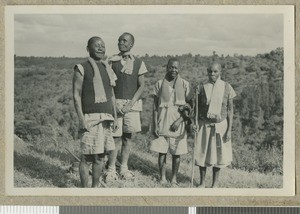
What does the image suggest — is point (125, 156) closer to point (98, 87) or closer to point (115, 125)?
point (115, 125)

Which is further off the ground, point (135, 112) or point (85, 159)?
point (135, 112)

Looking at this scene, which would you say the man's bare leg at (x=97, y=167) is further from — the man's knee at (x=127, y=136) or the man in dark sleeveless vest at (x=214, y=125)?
the man in dark sleeveless vest at (x=214, y=125)

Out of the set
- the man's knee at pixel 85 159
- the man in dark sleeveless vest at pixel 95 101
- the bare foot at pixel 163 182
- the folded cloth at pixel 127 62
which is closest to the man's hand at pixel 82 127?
the man in dark sleeveless vest at pixel 95 101

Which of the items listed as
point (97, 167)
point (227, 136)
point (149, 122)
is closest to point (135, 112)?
point (149, 122)

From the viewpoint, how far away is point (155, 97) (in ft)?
13.5

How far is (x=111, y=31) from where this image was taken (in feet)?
13.5

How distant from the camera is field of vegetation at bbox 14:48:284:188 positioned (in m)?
4.11

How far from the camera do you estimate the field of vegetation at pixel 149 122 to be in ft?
13.5

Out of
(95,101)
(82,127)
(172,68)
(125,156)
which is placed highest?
(172,68)

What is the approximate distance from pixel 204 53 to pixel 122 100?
1.27 ft

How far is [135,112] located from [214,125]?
33 centimetres

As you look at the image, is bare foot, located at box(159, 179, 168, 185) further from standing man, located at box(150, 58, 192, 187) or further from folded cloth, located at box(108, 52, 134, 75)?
folded cloth, located at box(108, 52, 134, 75)

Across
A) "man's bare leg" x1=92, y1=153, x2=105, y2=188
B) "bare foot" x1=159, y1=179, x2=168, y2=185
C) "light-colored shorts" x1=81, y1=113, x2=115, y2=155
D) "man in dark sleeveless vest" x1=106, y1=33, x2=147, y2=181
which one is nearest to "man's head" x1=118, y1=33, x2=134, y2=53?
"man in dark sleeveless vest" x1=106, y1=33, x2=147, y2=181

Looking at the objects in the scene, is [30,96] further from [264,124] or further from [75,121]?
[264,124]
